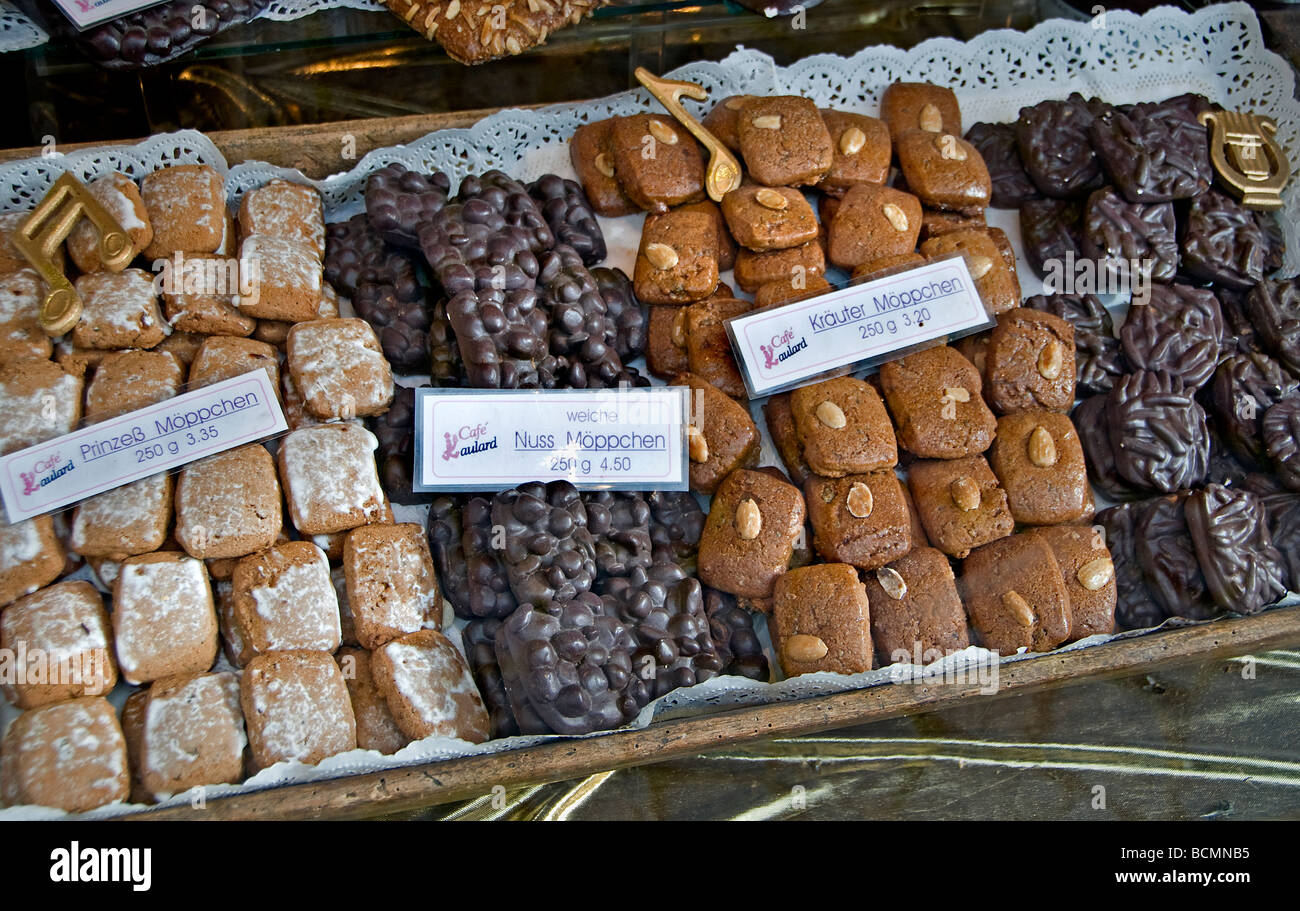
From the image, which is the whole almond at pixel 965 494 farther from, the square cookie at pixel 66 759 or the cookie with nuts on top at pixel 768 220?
the square cookie at pixel 66 759

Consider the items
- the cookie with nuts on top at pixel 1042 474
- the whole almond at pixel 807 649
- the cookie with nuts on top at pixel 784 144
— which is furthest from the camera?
the cookie with nuts on top at pixel 784 144

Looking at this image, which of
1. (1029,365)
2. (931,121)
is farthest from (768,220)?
(1029,365)

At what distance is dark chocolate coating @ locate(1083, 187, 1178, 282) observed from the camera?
2486 mm

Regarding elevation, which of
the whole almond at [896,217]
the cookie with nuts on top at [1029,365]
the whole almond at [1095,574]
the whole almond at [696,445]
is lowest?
the whole almond at [1095,574]

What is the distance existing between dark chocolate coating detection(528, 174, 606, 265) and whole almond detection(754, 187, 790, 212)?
0.40 metres

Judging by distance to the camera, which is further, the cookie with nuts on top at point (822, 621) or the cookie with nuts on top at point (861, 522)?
the cookie with nuts on top at point (861, 522)

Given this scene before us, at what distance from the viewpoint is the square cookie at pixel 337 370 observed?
2094 millimetres

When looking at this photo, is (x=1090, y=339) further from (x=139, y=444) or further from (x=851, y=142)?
(x=139, y=444)

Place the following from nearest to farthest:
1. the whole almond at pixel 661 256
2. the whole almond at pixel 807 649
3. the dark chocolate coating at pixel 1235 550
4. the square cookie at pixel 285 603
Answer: the square cookie at pixel 285 603
the whole almond at pixel 807 649
the dark chocolate coating at pixel 1235 550
the whole almond at pixel 661 256

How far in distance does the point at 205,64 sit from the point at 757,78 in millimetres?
1427

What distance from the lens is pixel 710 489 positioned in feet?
7.32

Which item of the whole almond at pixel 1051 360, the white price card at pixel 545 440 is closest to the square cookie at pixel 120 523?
the white price card at pixel 545 440

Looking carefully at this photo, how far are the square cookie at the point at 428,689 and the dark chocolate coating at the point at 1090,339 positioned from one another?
5.30 feet

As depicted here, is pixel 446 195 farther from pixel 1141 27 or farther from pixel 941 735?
pixel 1141 27
